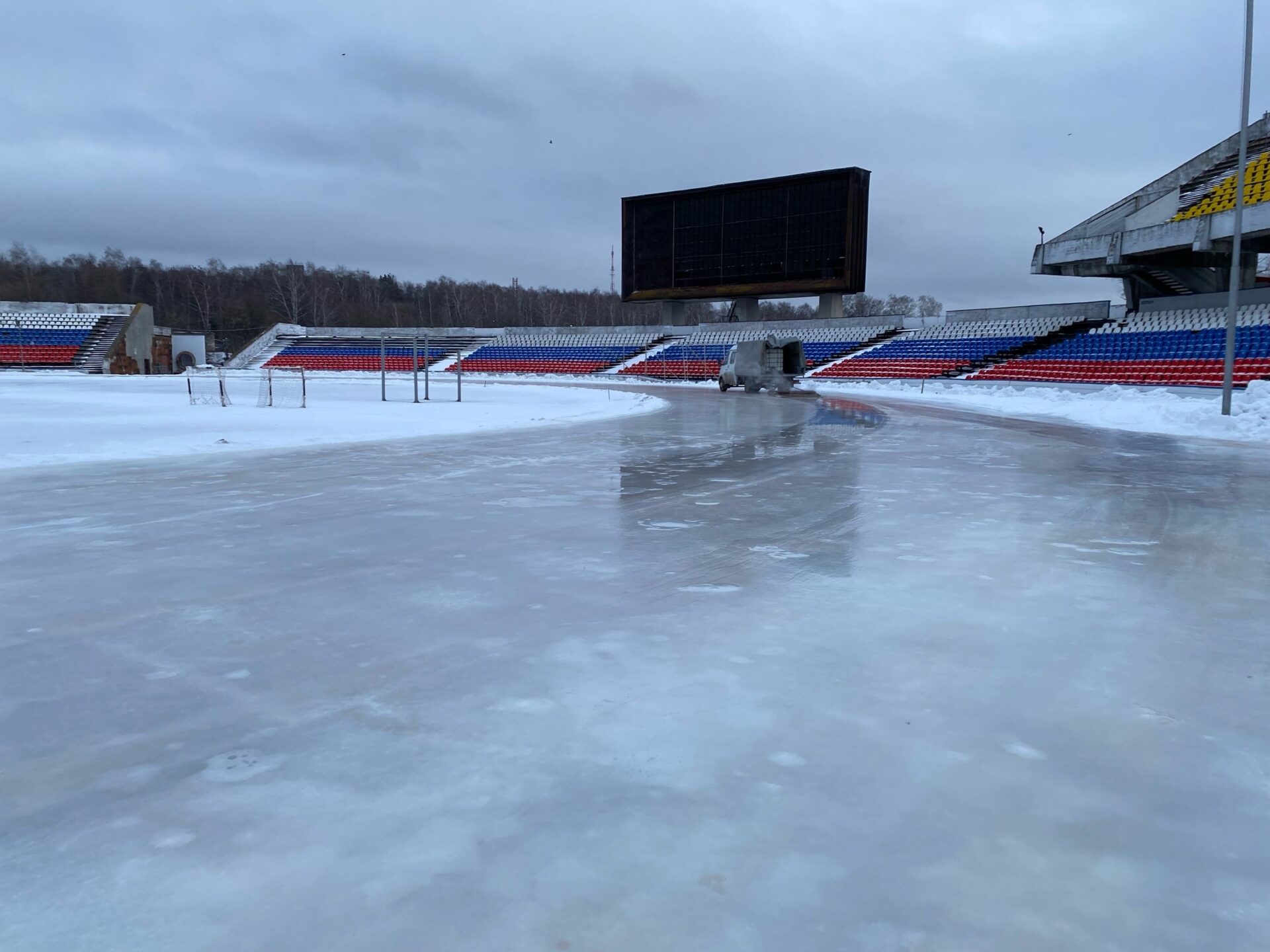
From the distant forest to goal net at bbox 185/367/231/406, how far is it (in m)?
43.4

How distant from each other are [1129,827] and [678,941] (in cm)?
145

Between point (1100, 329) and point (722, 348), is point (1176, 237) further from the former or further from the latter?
point (722, 348)

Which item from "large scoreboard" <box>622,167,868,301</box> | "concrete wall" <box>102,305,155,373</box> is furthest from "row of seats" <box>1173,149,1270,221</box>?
"concrete wall" <box>102,305,155,373</box>

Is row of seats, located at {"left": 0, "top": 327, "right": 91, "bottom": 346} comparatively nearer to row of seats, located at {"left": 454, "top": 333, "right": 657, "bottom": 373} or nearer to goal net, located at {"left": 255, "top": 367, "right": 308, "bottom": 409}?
goal net, located at {"left": 255, "top": 367, "right": 308, "bottom": 409}

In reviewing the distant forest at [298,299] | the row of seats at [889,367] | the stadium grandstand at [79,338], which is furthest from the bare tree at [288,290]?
the row of seats at [889,367]

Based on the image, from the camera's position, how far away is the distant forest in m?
105

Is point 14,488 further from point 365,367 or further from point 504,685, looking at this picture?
point 365,367

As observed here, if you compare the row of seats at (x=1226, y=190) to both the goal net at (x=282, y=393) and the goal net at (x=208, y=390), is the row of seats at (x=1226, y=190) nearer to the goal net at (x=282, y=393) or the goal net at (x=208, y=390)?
the goal net at (x=282, y=393)

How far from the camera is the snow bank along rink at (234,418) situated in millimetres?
12922

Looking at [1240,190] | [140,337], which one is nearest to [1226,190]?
[1240,190]

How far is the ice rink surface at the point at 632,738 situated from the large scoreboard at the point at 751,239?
43.4 meters

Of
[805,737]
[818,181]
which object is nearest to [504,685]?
[805,737]

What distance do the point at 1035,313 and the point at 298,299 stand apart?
92.8 meters

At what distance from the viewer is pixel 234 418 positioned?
61.4 ft
